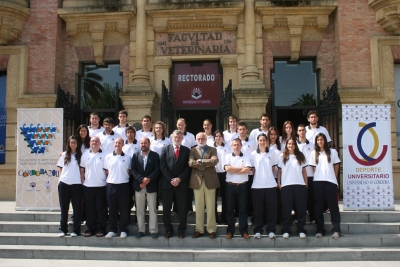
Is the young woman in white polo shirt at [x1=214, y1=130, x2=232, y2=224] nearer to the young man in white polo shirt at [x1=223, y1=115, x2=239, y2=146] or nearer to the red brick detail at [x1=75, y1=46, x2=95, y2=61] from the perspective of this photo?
the young man in white polo shirt at [x1=223, y1=115, x2=239, y2=146]

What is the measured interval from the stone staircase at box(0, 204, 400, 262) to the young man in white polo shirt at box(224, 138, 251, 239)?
0.26 meters

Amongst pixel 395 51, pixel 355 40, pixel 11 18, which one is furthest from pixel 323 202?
pixel 11 18

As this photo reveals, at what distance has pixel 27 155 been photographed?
8844 mm

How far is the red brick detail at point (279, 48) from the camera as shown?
37.9ft

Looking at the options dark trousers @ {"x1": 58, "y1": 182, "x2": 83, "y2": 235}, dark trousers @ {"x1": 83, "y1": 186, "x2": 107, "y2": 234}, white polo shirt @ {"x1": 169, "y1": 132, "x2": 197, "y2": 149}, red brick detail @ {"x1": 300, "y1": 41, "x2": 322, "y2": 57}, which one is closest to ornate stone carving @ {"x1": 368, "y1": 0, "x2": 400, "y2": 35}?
red brick detail @ {"x1": 300, "y1": 41, "x2": 322, "y2": 57}

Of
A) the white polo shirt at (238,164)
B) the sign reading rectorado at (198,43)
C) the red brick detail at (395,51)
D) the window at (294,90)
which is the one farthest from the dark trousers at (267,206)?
the red brick detail at (395,51)

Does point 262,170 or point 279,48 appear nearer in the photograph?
point 262,170

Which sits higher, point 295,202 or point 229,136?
point 229,136

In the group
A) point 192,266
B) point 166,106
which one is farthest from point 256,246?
point 166,106

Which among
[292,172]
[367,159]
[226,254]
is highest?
[367,159]

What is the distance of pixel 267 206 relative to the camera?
6793 millimetres

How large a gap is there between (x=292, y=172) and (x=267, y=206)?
0.78 m

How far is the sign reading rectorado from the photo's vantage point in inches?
455

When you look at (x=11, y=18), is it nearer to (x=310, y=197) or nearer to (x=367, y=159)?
(x=310, y=197)
